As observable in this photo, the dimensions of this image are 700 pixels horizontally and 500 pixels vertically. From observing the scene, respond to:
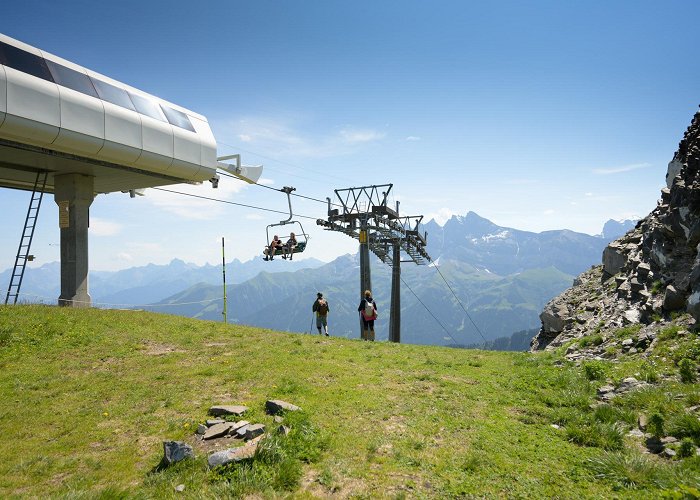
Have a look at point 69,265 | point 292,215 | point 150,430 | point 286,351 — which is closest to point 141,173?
point 69,265

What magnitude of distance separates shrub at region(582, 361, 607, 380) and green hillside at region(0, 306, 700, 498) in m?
0.30

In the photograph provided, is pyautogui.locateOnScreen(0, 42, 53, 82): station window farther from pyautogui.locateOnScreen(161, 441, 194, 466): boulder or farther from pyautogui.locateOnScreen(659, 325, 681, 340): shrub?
pyautogui.locateOnScreen(659, 325, 681, 340): shrub

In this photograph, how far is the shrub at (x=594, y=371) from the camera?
40.0 feet

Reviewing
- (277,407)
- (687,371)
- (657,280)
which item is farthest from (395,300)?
(277,407)

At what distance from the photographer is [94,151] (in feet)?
59.0

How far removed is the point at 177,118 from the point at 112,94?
3.41m

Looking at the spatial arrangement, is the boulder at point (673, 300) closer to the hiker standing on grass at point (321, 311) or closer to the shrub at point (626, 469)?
the shrub at point (626, 469)

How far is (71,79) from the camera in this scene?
17.7 m

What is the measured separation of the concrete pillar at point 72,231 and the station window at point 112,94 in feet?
16.0

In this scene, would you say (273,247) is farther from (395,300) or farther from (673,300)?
(673,300)

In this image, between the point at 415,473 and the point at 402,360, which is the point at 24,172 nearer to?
the point at 402,360

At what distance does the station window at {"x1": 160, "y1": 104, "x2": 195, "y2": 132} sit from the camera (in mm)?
21750

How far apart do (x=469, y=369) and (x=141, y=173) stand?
18.2 meters

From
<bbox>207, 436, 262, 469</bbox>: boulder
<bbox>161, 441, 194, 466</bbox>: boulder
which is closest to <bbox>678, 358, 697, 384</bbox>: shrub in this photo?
<bbox>207, 436, 262, 469</bbox>: boulder
